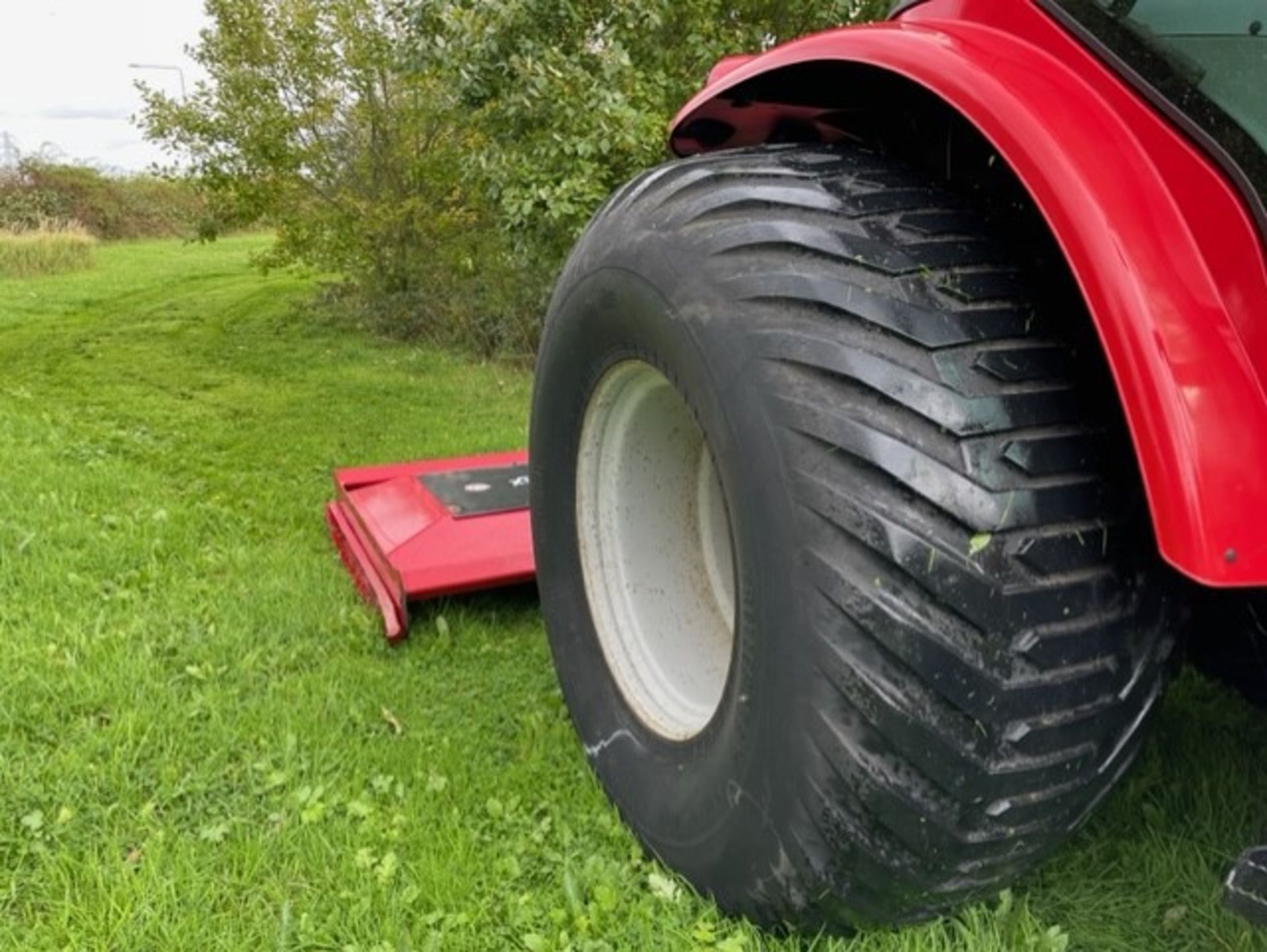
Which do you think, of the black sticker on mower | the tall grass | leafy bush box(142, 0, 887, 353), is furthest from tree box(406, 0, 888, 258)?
the tall grass

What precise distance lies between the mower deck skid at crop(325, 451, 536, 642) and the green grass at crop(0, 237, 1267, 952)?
111mm

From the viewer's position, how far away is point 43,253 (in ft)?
53.4

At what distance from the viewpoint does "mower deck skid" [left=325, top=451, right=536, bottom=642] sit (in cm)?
289

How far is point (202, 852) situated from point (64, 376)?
585cm

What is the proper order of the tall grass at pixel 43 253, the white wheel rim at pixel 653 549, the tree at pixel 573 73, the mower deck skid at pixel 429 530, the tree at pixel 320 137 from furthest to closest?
the tall grass at pixel 43 253 → the tree at pixel 320 137 → the tree at pixel 573 73 → the mower deck skid at pixel 429 530 → the white wheel rim at pixel 653 549

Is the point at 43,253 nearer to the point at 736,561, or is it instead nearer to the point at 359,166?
the point at 359,166

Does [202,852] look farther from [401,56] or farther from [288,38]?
[288,38]

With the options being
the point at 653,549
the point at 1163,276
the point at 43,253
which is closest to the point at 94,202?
the point at 43,253

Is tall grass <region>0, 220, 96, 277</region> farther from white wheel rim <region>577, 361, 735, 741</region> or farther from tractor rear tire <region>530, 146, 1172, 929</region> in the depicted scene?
tractor rear tire <region>530, 146, 1172, 929</region>

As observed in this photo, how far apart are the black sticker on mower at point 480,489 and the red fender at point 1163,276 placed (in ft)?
Answer: 6.76

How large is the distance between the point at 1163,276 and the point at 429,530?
7.40 feet

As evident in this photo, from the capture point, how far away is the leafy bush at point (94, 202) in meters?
21.5

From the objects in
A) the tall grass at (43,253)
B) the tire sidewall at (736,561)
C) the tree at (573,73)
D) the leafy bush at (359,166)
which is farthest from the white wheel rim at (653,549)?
the tall grass at (43,253)

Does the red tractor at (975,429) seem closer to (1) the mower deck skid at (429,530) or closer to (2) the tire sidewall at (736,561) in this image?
(2) the tire sidewall at (736,561)
